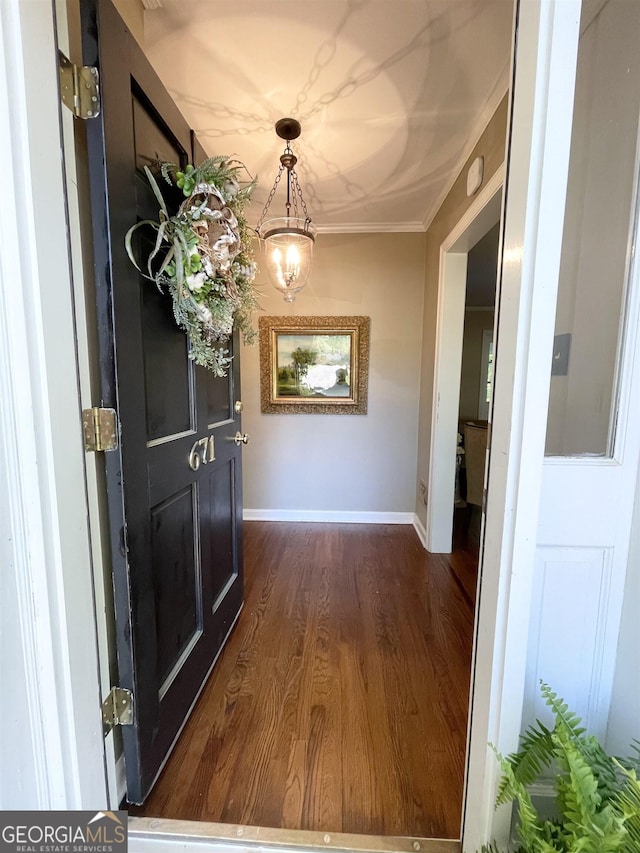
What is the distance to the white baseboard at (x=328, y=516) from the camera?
322 centimetres

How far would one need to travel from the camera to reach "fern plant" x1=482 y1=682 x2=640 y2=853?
60 cm

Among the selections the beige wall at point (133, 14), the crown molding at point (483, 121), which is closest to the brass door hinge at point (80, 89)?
the beige wall at point (133, 14)

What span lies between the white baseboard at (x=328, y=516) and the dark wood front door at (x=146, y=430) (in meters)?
1.82

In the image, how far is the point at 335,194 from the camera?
2.44 m

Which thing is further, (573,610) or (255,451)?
(255,451)

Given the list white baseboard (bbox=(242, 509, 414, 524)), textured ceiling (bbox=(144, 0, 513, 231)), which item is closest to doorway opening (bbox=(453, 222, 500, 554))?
white baseboard (bbox=(242, 509, 414, 524))

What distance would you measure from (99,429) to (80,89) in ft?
2.60

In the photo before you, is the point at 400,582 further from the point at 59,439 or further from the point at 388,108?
the point at 388,108

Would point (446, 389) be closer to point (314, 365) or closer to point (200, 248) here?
point (314, 365)

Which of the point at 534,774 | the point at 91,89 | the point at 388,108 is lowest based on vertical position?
the point at 534,774

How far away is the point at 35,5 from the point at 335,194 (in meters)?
2.03

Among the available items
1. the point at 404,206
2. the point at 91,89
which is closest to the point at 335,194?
the point at 404,206

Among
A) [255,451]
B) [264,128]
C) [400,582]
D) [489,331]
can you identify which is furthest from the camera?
[489,331]

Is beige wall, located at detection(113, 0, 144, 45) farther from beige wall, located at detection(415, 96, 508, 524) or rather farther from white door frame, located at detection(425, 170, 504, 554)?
white door frame, located at detection(425, 170, 504, 554)
